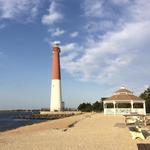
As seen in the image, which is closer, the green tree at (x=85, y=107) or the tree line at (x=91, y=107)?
the tree line at (x=91, y=107)

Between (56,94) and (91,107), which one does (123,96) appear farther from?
(91,107)

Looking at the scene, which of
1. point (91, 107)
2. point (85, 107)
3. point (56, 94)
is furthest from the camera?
point (85, 107)

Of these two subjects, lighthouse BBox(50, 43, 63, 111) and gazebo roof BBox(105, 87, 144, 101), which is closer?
gazebo roof BBox(105, 87, 144, 101)

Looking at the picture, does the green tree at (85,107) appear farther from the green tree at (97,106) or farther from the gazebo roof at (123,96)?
the gazebo roof at (123,96)

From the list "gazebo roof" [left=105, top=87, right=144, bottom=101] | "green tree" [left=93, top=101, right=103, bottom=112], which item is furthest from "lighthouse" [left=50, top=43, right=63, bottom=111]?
"gazebo roof" [left=105, top=87, right=144, bottom=101]

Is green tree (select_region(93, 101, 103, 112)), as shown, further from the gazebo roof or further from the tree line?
the gazebo roof

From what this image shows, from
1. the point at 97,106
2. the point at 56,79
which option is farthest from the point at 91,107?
the point at 56,79

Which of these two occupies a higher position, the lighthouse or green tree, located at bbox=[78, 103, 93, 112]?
the lighthouse

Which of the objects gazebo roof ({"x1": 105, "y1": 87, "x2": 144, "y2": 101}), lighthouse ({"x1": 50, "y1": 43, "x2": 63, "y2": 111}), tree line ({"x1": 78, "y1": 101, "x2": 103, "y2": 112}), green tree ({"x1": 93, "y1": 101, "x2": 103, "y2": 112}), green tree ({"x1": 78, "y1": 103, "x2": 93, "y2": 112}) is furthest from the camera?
green tree ({"x1": 78, "y1": 103, "x2": 93, "y2": 112})

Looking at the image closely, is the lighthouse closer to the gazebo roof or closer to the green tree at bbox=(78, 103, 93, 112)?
the green tree at bbox=(78, 103, 93, 112)

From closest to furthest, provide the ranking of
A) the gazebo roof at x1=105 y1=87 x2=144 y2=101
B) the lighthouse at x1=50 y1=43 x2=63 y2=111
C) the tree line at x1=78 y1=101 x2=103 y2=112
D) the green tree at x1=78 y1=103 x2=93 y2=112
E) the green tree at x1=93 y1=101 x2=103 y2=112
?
the gazebo roof at x1=105 y1=87 x2=144 y2=101, the lighthouse at x1=50 y1=43 x2=63 y2=111, the green tree at x1=93 y1=101 x2=103 y2=112, the tree line at x1=78 y1=101 x2=103 y2=112, the green tree at x1=78 y1=103 x2=93 y2=112

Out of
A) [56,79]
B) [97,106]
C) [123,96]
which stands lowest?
[123,96]

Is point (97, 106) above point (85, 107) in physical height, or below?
below

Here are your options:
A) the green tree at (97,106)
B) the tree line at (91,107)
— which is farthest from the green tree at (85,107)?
the green tree at (97,106)
